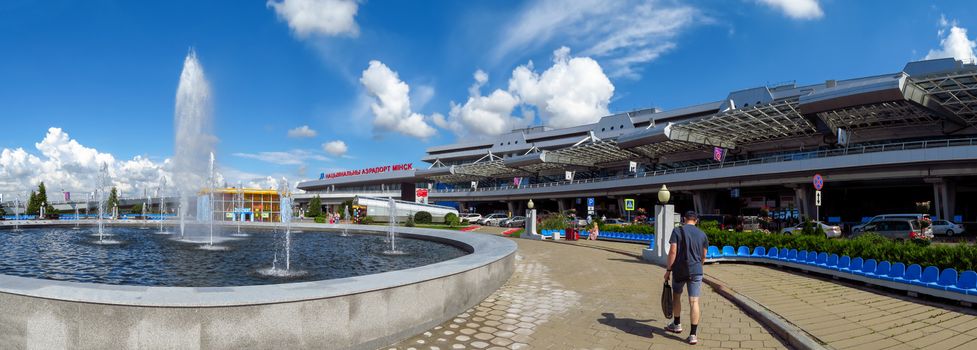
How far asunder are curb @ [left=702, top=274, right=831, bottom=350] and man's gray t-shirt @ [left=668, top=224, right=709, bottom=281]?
1363 mm

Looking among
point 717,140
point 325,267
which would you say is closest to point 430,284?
point 325,267

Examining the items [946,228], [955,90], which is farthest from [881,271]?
[955,90]

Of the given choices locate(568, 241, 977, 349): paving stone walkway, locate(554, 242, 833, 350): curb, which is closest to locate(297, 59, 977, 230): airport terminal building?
locate(568, 241, 977, 349): paving stone walkway

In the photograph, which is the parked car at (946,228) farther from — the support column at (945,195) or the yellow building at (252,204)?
the yellow building at (252,204)

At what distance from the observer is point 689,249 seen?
21.8ft

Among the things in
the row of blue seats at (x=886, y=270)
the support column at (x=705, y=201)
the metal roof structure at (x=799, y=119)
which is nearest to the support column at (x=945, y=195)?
the metal roof structure at (x=799, y=119)

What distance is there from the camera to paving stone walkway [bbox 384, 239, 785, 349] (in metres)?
6.34

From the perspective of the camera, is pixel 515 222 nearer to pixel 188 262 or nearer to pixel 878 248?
pixel 188 262

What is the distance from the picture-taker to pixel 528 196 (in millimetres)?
73688

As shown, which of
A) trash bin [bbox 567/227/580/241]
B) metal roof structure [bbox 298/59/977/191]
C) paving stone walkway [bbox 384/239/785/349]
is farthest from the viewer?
metal roof structure [bbox 298/59/977/191]

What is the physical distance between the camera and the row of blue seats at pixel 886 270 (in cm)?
841

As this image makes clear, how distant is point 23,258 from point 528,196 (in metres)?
63.1

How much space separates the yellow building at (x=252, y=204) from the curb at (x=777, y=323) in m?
54.5

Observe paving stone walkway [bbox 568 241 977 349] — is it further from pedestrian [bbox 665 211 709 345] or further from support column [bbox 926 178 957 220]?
support column [bbox 926 178 957 220]
